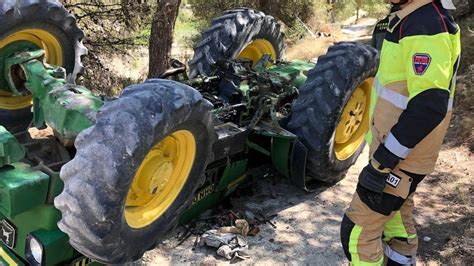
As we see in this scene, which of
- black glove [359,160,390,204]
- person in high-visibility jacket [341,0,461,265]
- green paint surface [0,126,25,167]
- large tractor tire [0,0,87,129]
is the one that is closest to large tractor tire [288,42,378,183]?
person in high-visibility jacket [341,0,461,265]

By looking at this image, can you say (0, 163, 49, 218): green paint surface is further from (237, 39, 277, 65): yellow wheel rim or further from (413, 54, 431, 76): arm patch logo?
(237, 39, 277, 65): yellow wheel rim

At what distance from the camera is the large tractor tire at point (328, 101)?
452 cm

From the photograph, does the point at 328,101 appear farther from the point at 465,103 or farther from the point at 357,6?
the point at 357,6

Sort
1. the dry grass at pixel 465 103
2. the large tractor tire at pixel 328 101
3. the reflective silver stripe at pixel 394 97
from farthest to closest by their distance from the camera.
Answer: the dry grass at pixel 465 103 → the large tractor tire at pixel 328 101 → the reflective silver stripe at pixel 394 97

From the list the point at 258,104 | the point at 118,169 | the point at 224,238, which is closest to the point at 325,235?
the point at 224,238

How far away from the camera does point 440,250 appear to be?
4293 mm

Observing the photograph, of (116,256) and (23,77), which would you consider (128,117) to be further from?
(23,77)

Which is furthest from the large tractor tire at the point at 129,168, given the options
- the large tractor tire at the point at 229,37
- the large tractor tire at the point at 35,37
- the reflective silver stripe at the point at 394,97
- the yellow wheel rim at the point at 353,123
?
the large tractor tire at the point at 229,37

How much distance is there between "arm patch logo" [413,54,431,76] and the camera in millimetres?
2818

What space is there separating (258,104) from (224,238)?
1.26 meters

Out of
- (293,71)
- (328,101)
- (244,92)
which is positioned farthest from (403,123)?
(293,71)

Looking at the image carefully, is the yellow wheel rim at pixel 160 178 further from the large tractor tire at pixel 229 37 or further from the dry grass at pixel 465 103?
the dry grass at pixel 465 103

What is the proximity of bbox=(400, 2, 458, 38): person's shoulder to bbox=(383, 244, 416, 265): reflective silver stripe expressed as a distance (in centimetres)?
154

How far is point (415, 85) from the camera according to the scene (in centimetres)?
285
